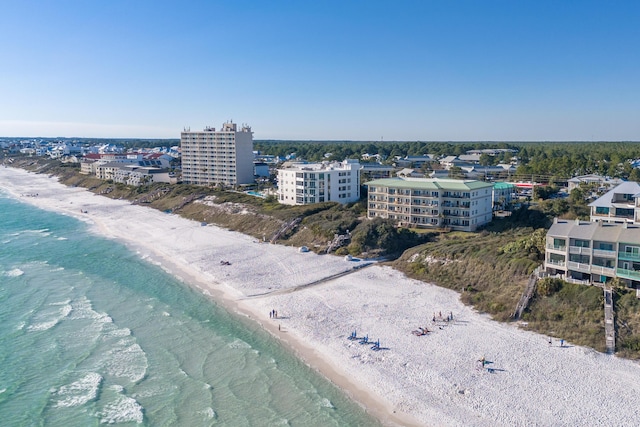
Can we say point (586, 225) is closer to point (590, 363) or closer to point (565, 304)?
point (565, 304)

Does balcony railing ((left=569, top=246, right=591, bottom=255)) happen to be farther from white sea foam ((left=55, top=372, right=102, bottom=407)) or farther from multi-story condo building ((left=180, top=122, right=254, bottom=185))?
multi-story condo building ((left=180, top=122, right=254, bottom=185))

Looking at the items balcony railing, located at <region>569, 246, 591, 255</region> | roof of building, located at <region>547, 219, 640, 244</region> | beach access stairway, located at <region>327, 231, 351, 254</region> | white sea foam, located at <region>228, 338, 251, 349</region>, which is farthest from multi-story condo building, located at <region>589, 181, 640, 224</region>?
white sea foam, located at <region>228, 338, 251, 349</region>

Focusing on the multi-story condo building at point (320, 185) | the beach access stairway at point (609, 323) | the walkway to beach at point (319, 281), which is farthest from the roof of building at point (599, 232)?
the multi-story condo building at point (320, 185)

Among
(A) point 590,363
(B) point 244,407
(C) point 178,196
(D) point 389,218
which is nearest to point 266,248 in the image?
(D) point 389,218

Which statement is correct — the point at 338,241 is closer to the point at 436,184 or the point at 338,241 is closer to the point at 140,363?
the point at 436,184

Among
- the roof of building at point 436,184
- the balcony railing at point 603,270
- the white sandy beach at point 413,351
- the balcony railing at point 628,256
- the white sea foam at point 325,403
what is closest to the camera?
the white sandy beach at point 413,351

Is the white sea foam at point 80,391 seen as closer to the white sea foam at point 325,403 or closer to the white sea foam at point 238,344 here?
the white sea foam at point 238,344
